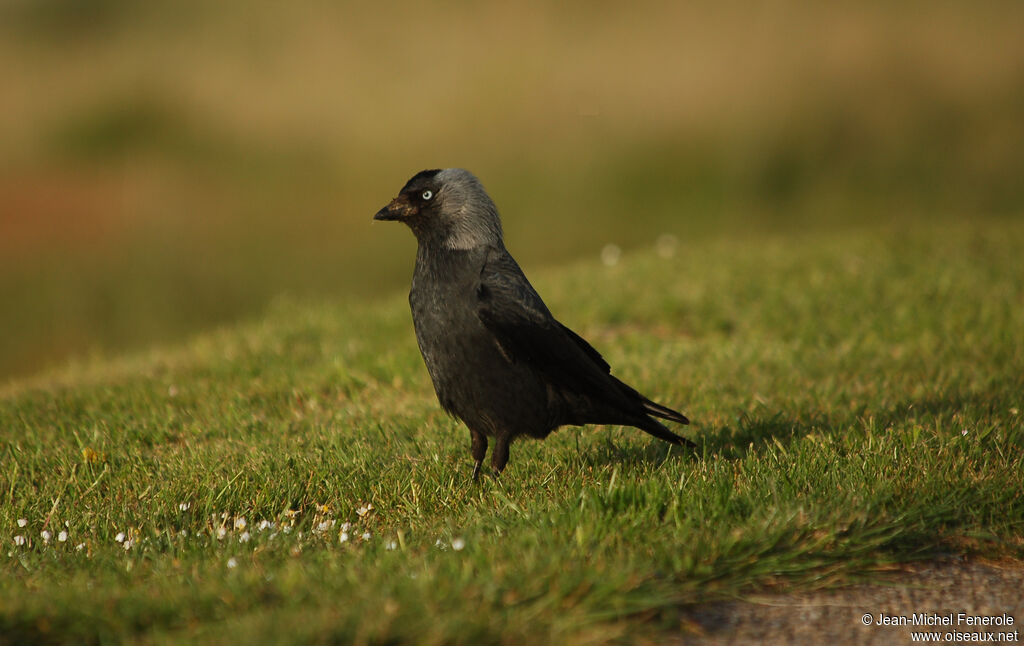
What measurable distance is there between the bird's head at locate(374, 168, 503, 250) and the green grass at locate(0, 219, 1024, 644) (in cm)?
101

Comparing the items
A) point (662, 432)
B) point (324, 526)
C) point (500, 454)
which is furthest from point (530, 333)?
point (324, 526)

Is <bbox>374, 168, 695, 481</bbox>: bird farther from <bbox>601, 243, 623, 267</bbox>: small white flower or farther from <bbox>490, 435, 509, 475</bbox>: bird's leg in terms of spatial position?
<bbox>601, 243, 623, 267</bbox>: small white flower

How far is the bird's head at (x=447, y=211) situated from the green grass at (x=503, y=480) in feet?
3.33

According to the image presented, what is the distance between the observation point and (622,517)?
11.2 feet

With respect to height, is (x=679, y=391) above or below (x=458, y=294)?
below

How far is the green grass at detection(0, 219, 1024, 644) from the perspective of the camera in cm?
281

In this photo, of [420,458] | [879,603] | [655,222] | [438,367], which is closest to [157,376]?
[420,458]

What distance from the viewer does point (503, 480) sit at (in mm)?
4176

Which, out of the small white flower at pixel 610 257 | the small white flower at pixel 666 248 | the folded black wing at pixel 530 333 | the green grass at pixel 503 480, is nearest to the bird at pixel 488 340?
the folded black wing at pixel 530 333

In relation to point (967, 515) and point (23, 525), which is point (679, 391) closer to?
point (967, 515)

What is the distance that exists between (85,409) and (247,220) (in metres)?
8.85

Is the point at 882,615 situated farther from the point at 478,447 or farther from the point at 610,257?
the point at 610,257

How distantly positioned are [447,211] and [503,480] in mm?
1184

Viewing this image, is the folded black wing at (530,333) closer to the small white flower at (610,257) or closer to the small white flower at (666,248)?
the small white flower at (610,257)
